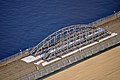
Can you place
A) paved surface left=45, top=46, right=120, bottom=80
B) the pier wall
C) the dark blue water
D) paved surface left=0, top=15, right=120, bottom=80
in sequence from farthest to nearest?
the dark blue water, paved surface left=45, top=46, right=120, bottom=80, paved surface left=0, top=15, right=120, bottom=80, the pier wall

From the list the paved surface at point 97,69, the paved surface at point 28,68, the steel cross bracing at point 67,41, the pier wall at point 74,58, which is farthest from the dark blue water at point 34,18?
the paved surface at point 97,69

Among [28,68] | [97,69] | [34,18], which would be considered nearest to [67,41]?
[97,69]

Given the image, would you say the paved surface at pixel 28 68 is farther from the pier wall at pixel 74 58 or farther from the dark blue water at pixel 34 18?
the dark blue water at pixel 34 18

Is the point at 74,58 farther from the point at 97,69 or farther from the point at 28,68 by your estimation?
the point at 28,68

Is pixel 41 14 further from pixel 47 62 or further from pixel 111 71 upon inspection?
pixel 111 71

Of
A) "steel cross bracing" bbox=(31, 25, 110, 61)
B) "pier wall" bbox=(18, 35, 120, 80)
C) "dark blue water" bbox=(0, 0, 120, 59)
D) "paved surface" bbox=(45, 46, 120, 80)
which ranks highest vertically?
"dark blue water" bbox=(0, 0, 120, 59)

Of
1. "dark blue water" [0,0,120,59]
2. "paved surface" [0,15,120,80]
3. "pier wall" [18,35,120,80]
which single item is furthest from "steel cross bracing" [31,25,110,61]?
"paved surface" [0,15,120,80]

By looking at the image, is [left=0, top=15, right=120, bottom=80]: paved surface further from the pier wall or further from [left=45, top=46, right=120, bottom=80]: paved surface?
the pier wall
